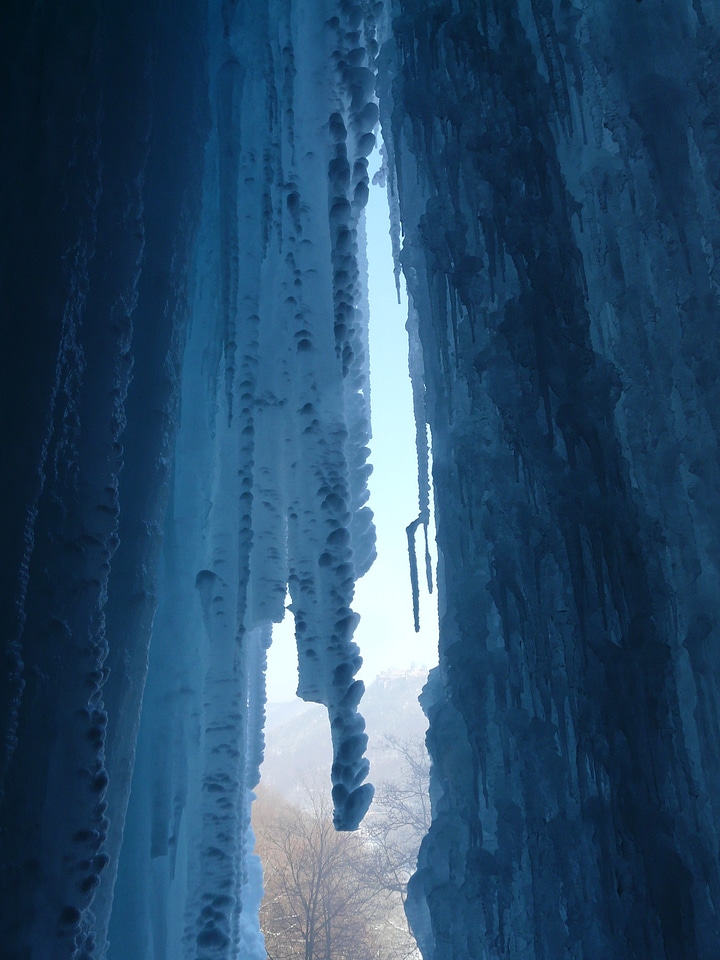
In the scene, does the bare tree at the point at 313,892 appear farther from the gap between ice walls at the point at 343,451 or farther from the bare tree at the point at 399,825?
the gap between ice walls at the point at 343,451

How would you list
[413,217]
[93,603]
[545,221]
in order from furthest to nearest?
[413,217], [545,221], [93,603]

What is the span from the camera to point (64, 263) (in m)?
1.68

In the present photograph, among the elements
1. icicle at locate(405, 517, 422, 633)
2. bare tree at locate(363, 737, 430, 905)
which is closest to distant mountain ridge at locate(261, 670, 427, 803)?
bare tree at locate(363, 737, 430, 905)

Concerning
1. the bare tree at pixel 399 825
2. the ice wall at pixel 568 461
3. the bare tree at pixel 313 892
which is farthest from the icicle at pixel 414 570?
the bare tree at pixel 399 825

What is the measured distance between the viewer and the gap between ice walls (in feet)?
5.24

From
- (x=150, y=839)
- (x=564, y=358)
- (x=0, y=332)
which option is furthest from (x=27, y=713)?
(x=564, y=358)

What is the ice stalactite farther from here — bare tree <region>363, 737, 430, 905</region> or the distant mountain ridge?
the distant mountain ridge

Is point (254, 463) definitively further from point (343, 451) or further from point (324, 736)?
point (324, 736)

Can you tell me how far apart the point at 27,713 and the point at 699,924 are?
6.41 feet

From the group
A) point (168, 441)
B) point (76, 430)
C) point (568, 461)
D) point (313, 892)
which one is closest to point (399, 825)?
point (313, 892)

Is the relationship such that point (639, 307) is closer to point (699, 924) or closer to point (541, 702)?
point (541, 702)

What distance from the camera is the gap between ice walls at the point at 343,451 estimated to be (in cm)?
160

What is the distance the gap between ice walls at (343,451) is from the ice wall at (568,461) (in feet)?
0.05

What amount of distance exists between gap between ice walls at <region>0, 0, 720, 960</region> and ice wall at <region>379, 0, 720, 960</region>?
1cm
